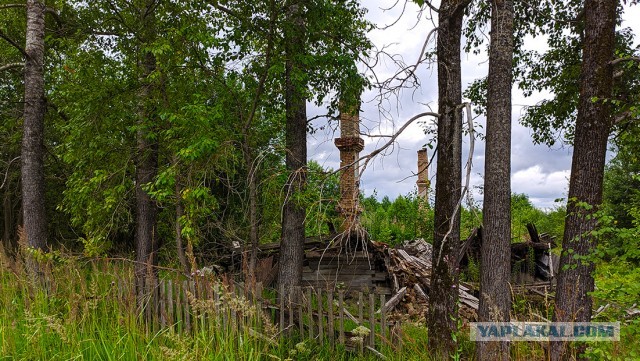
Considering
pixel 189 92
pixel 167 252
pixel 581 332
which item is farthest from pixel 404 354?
pixel 167 252

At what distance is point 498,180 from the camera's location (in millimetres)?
5207

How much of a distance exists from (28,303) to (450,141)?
5316 mm

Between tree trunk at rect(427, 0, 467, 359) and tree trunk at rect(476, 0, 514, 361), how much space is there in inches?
18.1

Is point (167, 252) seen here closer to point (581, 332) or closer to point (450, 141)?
point (450, 141)

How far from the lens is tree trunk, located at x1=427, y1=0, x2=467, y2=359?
496 cm

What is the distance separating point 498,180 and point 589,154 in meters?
1.14

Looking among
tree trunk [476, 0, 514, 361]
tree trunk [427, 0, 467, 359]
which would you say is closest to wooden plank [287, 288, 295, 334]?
tree trunk [427, 0, 467, 359]

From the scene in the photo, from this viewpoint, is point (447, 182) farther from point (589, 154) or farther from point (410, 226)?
point (410, 226)

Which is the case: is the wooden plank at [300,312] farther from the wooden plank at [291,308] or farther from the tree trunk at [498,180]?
the tree trunk at [498,180]

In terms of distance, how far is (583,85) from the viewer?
17.5 ft

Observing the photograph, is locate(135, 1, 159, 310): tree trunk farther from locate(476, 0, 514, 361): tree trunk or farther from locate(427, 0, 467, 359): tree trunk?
locate(476, 0, 514, 361): tree trunk

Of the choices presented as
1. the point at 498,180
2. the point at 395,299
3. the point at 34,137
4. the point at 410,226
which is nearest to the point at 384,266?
the point at 395,299

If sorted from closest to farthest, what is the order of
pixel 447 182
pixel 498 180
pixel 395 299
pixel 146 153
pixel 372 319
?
pixel 447 182
pixel 498 180
pixel 372 319
pixel 395 299
pixel 146 153

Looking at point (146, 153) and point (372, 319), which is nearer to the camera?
point (372, 319)
